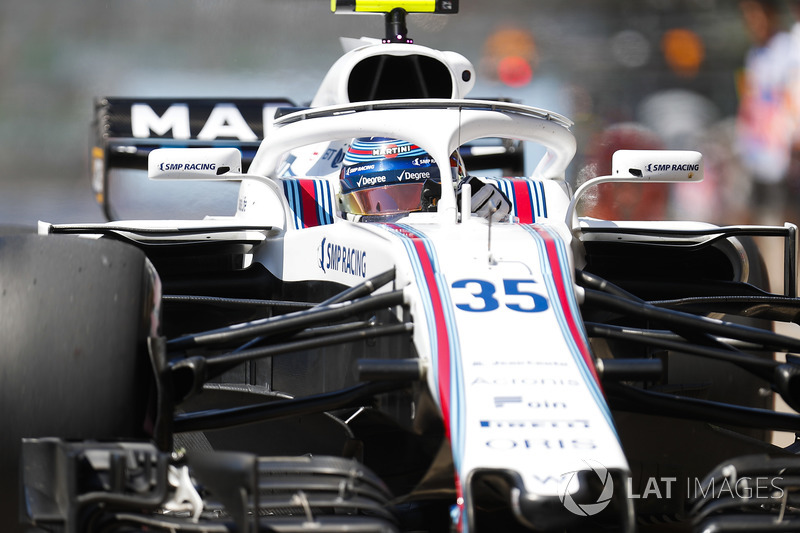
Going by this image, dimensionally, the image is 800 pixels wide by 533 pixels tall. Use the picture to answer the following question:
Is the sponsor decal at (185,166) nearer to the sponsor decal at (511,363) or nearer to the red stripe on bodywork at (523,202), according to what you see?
the red stripe on bodywork at (523,202)

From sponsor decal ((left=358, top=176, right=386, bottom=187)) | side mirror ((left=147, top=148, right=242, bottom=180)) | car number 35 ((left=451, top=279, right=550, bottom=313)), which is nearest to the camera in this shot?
car number 35 ((left=451, top=279, right=550, bottom=313))

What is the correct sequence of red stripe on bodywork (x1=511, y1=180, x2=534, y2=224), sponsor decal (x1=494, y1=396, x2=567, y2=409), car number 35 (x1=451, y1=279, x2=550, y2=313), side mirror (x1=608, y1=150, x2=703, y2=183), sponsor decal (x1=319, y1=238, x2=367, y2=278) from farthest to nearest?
1. red stripe on bodywork (x1=511, y1=180, x2=534, y2=224)
2. side mirror (x1=608, y1=150, x2=703, y2=183)
3. sponsor decal (x1=319, y1=238, x2=367, y2=278)
4. car number 35 (x1=451, y1=279, x2=550, y2=313)
5. sponsor decal (x1=494, y1=396, x2=567, y2=409)

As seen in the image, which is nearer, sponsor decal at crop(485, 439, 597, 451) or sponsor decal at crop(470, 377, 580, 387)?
sponsor decal at crop(485, 439, 597, 451)

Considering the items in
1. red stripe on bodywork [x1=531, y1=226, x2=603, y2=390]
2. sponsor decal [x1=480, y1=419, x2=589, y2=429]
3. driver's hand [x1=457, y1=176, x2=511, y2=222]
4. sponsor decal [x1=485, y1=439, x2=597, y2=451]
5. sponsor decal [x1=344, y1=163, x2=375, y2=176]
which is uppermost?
sponsor decal [x1=344, y1=163, x2=375, y2=176]

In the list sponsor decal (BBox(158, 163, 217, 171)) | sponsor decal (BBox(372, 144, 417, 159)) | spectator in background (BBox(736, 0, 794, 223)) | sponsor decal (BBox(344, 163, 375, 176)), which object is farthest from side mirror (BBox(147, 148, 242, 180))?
spectator in background (BBox(736, 0, 794, 223))

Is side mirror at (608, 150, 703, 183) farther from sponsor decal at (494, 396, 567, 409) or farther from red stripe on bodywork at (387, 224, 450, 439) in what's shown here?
sponsor decal at (494, 396, 567, 409)

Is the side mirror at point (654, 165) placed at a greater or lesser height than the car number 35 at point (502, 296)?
greater

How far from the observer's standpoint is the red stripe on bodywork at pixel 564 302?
265 cm

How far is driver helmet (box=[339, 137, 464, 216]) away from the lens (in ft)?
13.1

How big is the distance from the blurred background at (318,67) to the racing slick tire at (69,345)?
7483mm

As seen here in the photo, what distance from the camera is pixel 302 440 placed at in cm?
395

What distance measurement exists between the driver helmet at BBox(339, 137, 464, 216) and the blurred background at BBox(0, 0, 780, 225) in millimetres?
6118

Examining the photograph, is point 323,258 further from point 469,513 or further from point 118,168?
point 118,168

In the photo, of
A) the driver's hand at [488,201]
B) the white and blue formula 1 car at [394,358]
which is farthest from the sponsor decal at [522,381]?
the driver's hand at [488,201]
